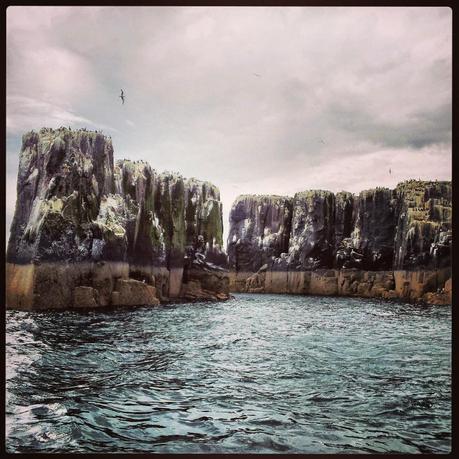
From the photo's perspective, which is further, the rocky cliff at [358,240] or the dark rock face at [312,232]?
the dark rock face at [312,232]

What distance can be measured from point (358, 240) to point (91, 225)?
249 inches

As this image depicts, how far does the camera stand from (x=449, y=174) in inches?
233

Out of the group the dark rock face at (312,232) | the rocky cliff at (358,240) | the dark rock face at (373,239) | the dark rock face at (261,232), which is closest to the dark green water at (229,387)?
the rocky cliff at (358,240)

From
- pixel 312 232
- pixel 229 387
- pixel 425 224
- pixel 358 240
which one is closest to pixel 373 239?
pixel 358 240

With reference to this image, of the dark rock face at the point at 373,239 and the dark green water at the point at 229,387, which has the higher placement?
the dark rock face at the point at 373,239

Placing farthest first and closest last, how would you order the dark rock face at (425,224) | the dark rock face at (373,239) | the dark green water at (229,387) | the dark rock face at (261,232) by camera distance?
the dark rock face at (261,232), the dark rock face at (373,239), the dark rock face at (425,224), the dark green water at (229,387)

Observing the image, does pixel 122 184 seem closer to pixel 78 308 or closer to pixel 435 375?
pixel 78 308

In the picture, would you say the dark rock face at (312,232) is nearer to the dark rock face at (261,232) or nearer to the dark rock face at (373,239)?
the dark rock face at (261,232)

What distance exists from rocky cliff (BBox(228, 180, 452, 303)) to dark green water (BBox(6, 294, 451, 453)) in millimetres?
745

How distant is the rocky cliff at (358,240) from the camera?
675cm

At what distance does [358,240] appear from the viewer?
9.03 meters

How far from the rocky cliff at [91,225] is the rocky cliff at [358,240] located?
172 cm

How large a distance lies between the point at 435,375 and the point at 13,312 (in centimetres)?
614

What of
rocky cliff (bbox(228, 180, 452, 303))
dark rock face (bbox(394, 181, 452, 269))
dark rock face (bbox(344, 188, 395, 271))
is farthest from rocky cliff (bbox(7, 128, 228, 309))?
dark rock face (bbox(394, 181, 452, 269))
